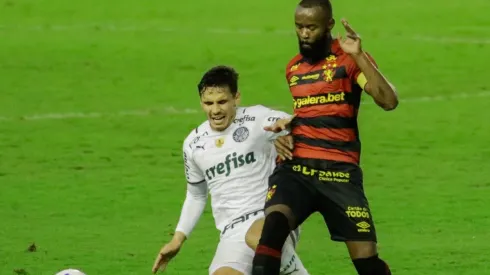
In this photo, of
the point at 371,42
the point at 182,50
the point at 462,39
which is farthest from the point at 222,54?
the point at 462,39

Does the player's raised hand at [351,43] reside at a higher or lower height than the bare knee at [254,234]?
higher

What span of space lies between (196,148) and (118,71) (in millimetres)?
13761

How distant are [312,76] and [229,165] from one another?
884 millimetres

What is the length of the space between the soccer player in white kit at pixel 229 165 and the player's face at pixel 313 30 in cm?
55

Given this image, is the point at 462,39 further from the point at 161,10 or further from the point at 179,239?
the point at 179,239

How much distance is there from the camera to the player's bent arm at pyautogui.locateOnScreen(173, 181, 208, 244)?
33.3 ft

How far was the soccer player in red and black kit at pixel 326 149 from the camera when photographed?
9641mm

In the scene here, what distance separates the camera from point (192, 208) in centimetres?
1027

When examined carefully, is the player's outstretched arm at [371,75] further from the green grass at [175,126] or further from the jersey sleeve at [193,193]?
the green grass at [175,126]

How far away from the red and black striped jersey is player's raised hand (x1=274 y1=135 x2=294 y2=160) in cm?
6

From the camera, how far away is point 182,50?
82.8 feet

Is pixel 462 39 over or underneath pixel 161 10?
underneath

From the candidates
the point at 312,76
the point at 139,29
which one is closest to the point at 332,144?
the point at 312,76

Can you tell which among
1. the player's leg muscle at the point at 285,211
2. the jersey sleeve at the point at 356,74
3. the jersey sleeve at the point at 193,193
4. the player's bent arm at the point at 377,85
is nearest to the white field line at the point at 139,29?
the jersey sleeve at the point at 193,193
